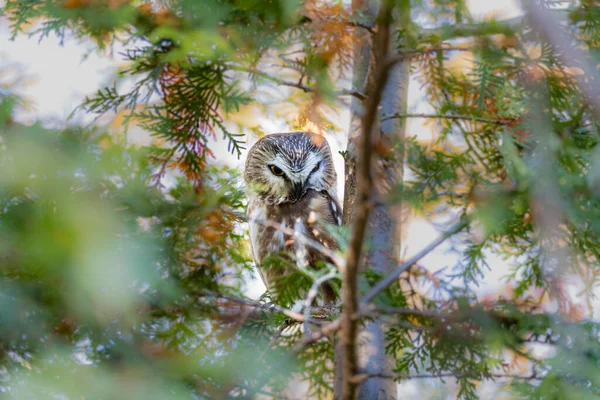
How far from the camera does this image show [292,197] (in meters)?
3.28

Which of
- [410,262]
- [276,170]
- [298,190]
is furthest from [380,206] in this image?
[276,170]

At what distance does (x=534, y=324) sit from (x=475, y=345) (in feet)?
0.57

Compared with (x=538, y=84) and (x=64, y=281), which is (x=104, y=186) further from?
(x=538, y=84)

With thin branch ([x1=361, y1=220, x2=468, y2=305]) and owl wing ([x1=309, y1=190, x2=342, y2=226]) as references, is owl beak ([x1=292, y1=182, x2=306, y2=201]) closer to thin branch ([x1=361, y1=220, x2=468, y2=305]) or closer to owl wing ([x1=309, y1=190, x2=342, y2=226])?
owl wing ([x1=309, y1=190, x2=342, y2=226])

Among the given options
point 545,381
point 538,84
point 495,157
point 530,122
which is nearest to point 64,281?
point 545,381

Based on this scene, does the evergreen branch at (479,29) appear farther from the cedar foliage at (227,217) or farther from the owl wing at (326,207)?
the owl wing at (326,207)

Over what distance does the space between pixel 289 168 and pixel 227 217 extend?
1.08 metres

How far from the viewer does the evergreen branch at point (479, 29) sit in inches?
60.6

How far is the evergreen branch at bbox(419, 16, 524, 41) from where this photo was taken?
1540 mm

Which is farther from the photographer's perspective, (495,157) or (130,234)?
(495,157)

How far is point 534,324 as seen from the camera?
145cm

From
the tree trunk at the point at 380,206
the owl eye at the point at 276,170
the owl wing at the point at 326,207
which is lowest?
the tree trunk at the point at 380,206

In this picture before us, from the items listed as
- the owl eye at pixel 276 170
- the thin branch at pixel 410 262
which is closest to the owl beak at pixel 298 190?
the owl eye at pixel 276 170

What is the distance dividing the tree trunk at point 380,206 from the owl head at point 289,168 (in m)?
0.79
